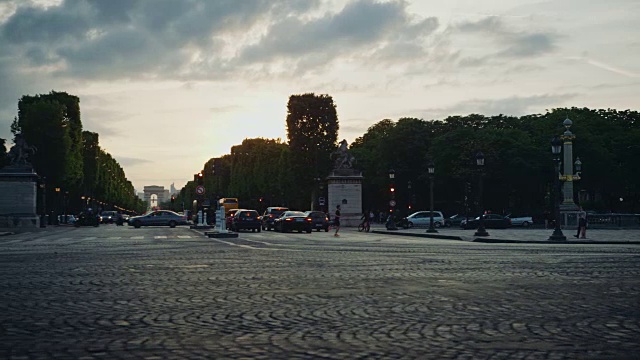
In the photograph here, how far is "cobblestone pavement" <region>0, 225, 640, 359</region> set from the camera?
23.3ft

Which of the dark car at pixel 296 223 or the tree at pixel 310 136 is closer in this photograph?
the dark car at pixel 296 223

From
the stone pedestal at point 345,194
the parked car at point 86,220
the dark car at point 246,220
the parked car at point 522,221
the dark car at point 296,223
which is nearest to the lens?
the dark car at point 296,223

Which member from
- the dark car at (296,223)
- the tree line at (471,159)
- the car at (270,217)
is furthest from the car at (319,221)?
the tree line at (471,159)

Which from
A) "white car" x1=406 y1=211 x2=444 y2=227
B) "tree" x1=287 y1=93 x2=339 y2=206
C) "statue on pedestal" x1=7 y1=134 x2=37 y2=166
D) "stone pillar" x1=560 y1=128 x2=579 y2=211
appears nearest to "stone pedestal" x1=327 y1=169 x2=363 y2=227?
"tree" x1=287 y1=93 x2=339 y2=206

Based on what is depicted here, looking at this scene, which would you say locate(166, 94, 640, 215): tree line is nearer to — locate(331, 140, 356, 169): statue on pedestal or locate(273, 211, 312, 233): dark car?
locate(331, 140, 356, 169): statue on pedestal

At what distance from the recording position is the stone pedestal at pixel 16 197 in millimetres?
60281

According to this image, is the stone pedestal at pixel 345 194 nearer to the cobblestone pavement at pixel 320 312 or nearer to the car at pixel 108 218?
the car at pixel 108 218

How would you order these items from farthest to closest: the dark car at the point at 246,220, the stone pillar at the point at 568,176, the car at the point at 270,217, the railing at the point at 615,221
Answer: the railing at the point at 615,221
the car at the point at 270,217
the stone pillar at the point at 568,176
the dark car at the point at 246,220

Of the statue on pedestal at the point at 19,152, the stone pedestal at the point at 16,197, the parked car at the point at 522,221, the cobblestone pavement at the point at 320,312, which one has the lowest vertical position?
the cobblestone pavement at the point at 320,312

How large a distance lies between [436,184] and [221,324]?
258 feet

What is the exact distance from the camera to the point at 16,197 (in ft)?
199

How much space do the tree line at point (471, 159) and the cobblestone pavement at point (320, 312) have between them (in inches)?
2342

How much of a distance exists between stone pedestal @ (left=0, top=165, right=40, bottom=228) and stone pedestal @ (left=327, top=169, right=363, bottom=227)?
27.1m

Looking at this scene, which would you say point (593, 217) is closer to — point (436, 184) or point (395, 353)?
point (436, 184)
